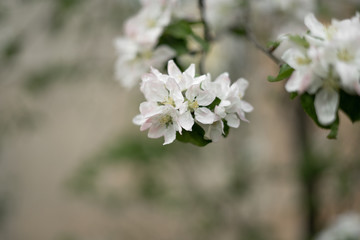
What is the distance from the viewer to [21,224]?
142 inches

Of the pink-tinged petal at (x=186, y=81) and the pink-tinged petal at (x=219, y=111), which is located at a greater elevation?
the pink-tinged petal at (x=186, y=81)

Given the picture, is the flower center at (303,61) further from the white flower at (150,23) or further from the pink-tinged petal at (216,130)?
the white flower at (150,23)

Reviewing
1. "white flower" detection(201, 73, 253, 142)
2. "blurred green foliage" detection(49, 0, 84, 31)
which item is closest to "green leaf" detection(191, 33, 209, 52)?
"white flower" detection(201, 73, 253, 142)

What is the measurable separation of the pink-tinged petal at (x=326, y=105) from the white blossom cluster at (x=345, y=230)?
0.85 metres

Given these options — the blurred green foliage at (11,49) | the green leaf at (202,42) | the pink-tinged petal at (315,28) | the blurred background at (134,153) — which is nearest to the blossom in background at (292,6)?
the blurred background at (134,153)

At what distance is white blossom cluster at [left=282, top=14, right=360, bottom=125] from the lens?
18.3 inches

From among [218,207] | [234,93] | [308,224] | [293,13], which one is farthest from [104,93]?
[234,93]

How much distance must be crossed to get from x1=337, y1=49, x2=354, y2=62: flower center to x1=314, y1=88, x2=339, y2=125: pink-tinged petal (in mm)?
39

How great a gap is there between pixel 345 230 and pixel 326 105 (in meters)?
0.86

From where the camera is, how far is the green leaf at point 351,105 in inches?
19.7

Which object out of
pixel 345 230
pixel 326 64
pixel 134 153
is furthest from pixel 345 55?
pixel 134 153

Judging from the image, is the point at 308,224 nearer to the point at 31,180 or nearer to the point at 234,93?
the point at 234,93

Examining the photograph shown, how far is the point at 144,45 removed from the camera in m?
0.73

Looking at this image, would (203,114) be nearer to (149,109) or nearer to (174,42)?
(149,109)
